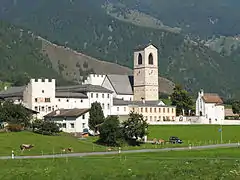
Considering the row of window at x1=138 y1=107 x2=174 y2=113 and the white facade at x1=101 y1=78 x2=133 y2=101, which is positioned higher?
the white facade at x1=101 y1=78 x2=133 y2=101

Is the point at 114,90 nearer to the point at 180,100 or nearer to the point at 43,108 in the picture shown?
the point at 180,100

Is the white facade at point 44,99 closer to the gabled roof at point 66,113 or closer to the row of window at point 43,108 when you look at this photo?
the row of window at point 43,108

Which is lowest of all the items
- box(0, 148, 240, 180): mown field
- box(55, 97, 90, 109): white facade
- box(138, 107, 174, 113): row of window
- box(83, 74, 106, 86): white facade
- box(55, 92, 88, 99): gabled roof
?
box(0, 148, 240, 180): mown field

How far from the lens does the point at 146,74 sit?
152500 millimetres

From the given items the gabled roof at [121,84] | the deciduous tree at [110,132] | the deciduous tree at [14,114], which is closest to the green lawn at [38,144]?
the deciduous tree at [110,132]

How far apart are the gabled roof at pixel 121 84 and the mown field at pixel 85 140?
4245 centimetres

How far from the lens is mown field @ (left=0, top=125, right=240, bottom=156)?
6588 centimetres

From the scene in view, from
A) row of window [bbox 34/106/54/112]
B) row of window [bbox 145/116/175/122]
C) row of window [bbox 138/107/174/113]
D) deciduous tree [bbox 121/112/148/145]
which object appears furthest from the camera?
row of window [bbox 138/107/174/113]

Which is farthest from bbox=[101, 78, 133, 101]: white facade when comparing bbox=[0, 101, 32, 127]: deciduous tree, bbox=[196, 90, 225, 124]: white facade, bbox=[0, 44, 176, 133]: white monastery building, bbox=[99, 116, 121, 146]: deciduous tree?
bbox=[99, 116, 121, 146]: deciduous tree

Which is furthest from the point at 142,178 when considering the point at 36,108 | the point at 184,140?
the point at 36,108

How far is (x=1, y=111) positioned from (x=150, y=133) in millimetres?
24352

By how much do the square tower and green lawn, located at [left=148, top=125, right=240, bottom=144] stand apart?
142 ft

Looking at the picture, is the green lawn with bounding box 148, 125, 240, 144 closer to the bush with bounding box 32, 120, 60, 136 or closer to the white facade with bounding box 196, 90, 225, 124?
the bush with bounding box 32, 120, 60, 136

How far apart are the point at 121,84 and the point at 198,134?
58.5 metres
